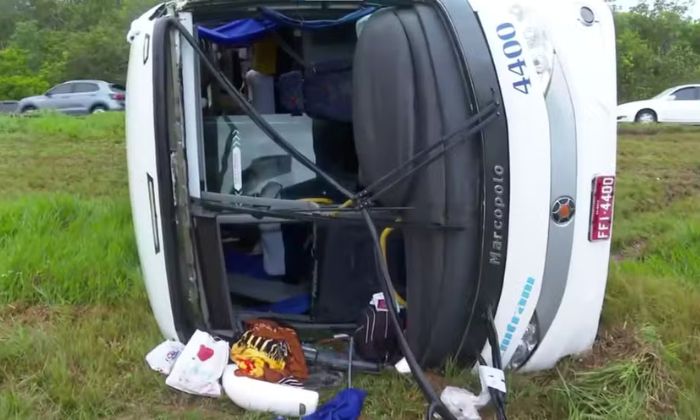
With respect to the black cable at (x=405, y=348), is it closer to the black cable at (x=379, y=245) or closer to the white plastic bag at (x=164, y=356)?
the black cable at (x=379, y=245)

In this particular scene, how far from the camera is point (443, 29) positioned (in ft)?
8.34

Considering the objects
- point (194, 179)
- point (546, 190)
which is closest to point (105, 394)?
point (194, 179)

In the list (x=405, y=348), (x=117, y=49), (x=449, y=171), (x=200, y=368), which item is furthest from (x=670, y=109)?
(x=117, y=49)

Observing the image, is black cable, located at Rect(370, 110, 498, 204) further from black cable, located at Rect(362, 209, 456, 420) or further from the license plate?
the license plate

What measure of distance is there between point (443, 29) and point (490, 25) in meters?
0.16

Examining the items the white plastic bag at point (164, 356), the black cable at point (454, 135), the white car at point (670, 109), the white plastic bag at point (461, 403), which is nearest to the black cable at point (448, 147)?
the black cable at point (454, 135)

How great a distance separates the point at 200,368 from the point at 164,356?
0.72ft

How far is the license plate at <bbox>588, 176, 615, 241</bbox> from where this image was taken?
8.56ft

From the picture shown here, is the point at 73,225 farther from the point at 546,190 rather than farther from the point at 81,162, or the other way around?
the point at 81,162

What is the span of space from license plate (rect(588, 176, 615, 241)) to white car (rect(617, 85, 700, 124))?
15.5 metres

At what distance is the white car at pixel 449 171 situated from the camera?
8.16ft

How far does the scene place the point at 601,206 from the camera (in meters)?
2.62

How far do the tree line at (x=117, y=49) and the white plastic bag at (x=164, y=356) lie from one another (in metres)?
22.1

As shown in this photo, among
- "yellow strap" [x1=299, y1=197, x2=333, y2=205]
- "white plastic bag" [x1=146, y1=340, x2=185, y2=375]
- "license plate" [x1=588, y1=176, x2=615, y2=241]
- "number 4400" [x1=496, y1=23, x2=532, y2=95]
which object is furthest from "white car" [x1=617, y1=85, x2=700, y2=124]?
"white plastic bag" [x1=146, y1=340, x2=185, y2=375]
